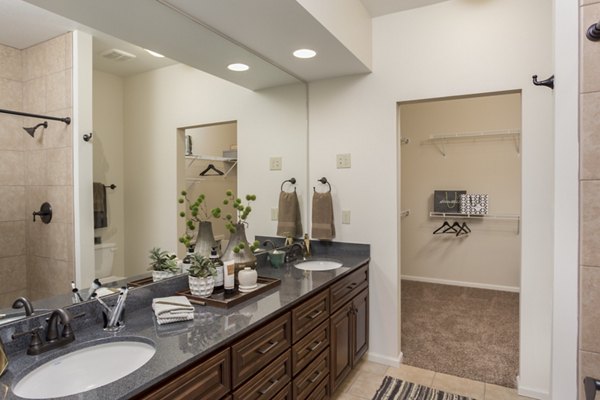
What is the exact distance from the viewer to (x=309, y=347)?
6.25 ft

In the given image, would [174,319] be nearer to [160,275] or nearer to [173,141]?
[160,275]

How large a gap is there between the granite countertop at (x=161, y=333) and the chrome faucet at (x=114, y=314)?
0.03m

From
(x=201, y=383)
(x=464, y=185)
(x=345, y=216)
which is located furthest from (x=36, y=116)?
(x=464, y=185)

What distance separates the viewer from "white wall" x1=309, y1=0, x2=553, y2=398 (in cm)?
226

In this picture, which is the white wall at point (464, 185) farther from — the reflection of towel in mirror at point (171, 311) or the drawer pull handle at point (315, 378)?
the reflection of towel in mirror at point (171, 311)

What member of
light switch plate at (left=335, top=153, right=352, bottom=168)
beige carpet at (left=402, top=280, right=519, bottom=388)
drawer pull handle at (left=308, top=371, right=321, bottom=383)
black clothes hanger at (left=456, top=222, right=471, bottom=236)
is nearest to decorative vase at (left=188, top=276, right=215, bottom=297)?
drawer pull handle at (left=308, top=371, right=321, bottom=383)

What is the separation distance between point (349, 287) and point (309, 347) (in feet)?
2.07

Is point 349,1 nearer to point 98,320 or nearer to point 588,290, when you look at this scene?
point 588,290

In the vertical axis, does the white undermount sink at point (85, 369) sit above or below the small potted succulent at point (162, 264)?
below

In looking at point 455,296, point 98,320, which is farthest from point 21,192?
point 455,296

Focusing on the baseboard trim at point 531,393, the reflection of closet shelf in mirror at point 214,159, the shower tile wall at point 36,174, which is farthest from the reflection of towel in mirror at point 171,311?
the baseboard trim at point 531,393

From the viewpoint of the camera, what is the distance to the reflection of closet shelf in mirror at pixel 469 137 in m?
4.34

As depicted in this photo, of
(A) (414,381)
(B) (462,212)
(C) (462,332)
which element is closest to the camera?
(A) (414,381)

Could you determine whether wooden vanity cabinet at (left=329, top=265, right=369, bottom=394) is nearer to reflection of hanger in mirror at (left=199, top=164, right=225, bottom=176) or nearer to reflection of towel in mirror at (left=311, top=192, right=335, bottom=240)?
reflection of towel in mirror at (left=311, top=192, right=335, bottom=240)
